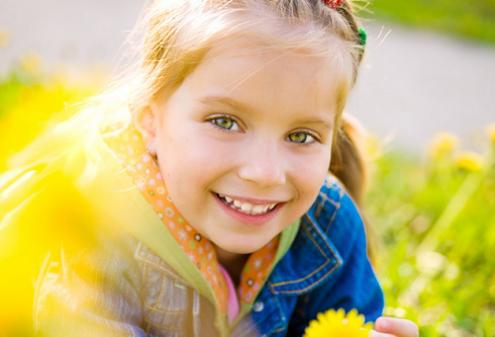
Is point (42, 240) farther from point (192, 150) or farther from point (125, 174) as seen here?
point (192, 150)

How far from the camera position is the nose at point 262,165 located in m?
1.35

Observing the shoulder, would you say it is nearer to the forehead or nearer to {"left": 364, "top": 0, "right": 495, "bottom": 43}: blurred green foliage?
the forehead

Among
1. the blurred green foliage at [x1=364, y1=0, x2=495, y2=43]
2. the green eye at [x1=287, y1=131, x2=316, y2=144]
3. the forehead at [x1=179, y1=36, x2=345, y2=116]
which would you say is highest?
the blurred green foliage at [x1=364, y1=0, x2=495, y2=43]

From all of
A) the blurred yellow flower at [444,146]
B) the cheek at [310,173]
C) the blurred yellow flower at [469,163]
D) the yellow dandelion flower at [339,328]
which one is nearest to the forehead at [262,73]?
the cheek at [310,173]

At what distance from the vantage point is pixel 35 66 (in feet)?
9.04

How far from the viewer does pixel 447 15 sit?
7062 millimetres

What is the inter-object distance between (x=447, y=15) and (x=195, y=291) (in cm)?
623

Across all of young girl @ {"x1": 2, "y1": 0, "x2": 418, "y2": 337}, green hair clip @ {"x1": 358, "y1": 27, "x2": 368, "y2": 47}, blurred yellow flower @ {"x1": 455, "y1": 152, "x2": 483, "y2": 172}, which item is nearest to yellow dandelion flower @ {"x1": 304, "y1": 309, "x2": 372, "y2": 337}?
young girl @ {"x1": 2, "y1": 0, "x2": 418, "y2": 337}

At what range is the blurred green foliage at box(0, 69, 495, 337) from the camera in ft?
7.24

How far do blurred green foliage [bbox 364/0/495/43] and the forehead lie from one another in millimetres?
5079

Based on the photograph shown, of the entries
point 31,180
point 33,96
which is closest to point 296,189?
point 31,180

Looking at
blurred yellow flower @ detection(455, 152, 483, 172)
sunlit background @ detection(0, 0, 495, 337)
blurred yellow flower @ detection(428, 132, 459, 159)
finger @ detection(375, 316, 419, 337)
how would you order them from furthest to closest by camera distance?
blurred yellow flower @ detection(428, 132, 459, 159)
blurred yellow flower @ detection(455, 152, 483, 172)
sunlit background @ detection(0, 0, 495, 337)
finger @ detection(375, 316, 419, 337)

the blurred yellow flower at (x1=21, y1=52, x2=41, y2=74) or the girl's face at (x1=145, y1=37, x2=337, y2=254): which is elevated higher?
the blurred yellow flower at (x1=21, y1=52, x2=41, y2=74)

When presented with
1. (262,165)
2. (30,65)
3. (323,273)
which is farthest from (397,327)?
(30,65)
